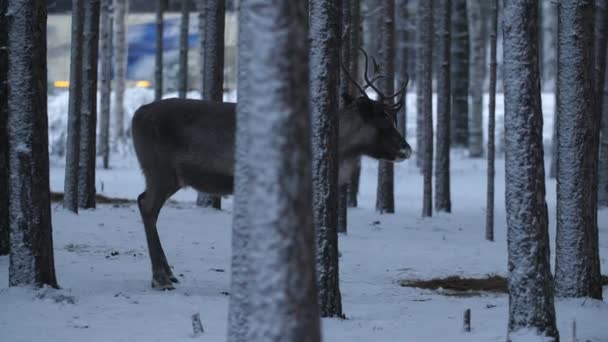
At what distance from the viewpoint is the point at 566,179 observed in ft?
25.0

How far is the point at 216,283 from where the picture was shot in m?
8.47

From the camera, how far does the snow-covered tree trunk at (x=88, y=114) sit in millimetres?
13023

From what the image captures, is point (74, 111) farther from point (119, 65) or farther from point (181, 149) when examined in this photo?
point (119, 65)

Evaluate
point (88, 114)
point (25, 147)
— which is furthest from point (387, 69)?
point (25, 147)

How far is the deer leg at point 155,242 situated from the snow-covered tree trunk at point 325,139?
1.78m

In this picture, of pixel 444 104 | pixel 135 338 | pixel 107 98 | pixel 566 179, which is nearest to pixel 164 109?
pixel 135 338

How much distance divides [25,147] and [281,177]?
12.7ft

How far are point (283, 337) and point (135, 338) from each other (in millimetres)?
2514

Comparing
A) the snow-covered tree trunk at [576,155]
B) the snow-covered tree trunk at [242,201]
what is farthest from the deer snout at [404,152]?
the snow-covered tree trunk at [242,201]

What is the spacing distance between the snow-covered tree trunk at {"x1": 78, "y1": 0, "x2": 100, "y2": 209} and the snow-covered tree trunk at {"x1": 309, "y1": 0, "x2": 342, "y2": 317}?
694 cm

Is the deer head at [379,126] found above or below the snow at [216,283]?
above

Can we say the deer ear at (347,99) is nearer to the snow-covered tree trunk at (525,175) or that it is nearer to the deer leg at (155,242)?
the deer leg at (155,242)

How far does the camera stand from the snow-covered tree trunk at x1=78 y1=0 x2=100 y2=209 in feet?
42.7

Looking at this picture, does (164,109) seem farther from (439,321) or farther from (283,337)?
(283,337)
